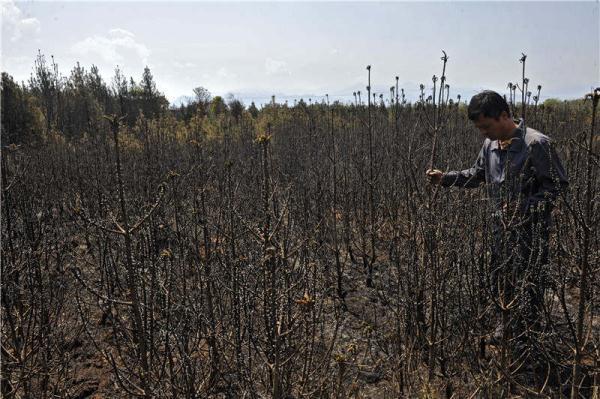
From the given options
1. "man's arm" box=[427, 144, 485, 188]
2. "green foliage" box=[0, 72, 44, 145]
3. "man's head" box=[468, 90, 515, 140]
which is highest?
"green foliage" box=[0, 72, 44, 145]

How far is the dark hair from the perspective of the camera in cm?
260

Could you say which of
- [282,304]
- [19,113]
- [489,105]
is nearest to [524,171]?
[489,105]

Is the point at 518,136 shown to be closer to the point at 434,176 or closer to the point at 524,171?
the point at 524,171

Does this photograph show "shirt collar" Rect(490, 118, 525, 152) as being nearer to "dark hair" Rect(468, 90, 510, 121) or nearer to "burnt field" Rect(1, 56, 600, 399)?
"dark hair" Rect(468, 90, 510, 121)

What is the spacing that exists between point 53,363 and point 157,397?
1019mm

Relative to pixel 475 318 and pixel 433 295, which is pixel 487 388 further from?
pixel 433 295

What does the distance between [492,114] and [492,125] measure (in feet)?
0.25

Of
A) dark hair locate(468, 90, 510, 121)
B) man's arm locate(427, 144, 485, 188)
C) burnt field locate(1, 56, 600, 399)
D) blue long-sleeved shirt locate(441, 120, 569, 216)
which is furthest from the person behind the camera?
man's arm locate(427, 144, 485, 188)

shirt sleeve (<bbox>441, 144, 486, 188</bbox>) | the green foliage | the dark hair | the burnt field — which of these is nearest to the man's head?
the dark hair

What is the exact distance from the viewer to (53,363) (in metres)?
2.37

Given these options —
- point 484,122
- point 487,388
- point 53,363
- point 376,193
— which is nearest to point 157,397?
point 53,363

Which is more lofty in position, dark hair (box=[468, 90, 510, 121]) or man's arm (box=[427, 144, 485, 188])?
dark hair (box=[468, 90, 510, 121])

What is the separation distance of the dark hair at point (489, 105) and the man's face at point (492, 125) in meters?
0.02

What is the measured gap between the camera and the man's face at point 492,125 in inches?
104
